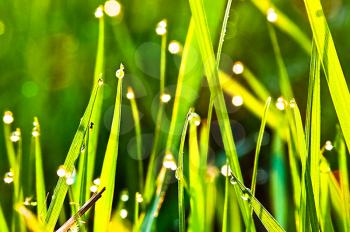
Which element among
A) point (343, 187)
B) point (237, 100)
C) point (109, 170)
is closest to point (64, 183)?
point (109, 170)

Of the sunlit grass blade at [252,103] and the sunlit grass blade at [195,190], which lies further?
the sunlit grass blade at [252,103]

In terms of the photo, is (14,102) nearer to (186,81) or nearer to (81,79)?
(81,79)

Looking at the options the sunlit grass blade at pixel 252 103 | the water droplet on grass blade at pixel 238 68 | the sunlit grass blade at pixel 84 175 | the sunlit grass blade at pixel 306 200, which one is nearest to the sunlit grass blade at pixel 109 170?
the sunlit grass blade at pixel 84 175

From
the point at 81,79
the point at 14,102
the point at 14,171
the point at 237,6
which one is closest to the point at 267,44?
the point at 237,6

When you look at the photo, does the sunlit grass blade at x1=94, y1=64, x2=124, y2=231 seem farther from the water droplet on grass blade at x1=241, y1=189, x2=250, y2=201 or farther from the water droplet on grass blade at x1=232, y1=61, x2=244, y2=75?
the water droplet on grass blade at x1=232, y1=61, x2=244, y2=75

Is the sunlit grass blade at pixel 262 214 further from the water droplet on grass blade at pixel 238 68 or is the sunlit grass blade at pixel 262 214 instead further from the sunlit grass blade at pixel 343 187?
the water droplet on grass blade at pixel 238 68
